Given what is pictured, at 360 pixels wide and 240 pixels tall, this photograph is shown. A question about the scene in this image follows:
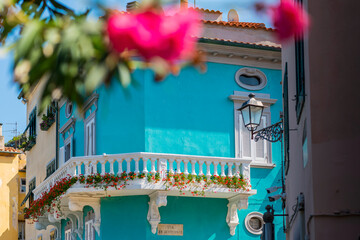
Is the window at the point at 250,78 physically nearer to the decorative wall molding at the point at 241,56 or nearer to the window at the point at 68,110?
the decorative wall molding at the point at 241,56

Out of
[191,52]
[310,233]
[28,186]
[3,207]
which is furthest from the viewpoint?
[3,207]

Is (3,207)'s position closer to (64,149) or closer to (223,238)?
(64,149)

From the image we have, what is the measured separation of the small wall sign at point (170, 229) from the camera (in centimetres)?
2048

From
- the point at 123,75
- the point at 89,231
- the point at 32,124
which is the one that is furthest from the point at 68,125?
the point at 123,75

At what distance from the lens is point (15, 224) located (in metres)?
42.1

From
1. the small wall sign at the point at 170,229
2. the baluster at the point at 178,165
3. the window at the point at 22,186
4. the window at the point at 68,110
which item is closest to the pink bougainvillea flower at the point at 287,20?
the baluster at the point at 178,165

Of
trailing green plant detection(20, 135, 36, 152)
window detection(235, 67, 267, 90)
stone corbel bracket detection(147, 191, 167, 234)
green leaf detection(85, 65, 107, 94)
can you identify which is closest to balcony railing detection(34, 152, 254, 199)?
stone corbel bracket detection(147, 191, 167, 234)

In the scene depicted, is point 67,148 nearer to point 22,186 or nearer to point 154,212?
point 154,212

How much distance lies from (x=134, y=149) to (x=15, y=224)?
23.3 metres

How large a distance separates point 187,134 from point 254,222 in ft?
10.3

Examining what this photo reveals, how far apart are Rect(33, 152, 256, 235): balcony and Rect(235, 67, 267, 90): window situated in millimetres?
2615

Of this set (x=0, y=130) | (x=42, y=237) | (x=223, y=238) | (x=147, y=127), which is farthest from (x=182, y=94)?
(x=0, y=130)

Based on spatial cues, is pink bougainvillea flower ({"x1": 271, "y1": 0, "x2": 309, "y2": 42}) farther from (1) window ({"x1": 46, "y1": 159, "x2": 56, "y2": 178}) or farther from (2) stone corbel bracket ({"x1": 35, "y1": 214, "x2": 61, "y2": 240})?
(1) window ({"x1": 46, "y1": 159, "x2": 56, "y2": 178})

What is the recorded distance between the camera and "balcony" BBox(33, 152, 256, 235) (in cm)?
1981
